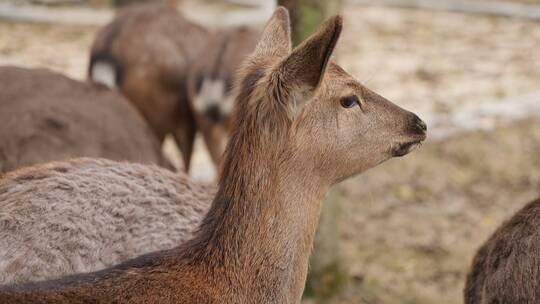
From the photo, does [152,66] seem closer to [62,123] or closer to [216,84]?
[216,84]

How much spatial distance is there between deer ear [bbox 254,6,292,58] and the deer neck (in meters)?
0.63

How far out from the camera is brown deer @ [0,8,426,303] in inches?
136

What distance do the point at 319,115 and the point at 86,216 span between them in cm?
115

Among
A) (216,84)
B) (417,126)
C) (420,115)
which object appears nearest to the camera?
(417,126)

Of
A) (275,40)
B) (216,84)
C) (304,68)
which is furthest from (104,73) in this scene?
(304,68)

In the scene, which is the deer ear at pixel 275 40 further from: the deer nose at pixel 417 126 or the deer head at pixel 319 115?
the deer nose at pixel 417 126

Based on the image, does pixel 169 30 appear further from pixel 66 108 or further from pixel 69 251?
pixel 69 251

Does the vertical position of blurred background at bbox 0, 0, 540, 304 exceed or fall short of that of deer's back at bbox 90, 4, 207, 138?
it falls short

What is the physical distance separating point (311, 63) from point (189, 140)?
487cm

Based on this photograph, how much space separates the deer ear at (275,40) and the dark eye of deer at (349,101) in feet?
1.39

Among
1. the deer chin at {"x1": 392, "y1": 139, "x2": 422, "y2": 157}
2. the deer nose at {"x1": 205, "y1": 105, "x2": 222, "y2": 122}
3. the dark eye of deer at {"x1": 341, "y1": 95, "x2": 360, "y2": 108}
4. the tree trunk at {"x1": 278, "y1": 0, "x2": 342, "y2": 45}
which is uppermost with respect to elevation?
the dark eye of deer at {"x1": 341, "y1": 95, "x2": 360, "y2": 108}

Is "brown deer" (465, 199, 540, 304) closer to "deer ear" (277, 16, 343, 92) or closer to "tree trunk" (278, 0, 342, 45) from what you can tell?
"deer ear" (277, 16, 343, 92)

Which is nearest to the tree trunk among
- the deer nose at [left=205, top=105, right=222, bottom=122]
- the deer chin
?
the deer nose at [left=205, top=105, right=222, bottom=122]

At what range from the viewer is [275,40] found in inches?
162
